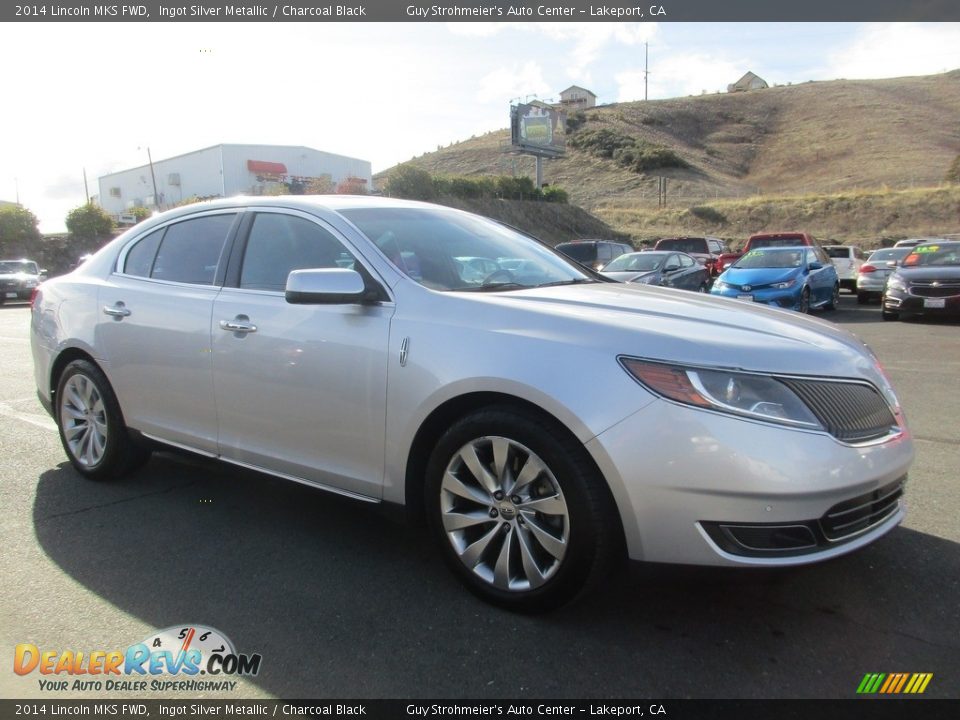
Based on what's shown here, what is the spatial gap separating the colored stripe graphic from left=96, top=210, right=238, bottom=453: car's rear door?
309cm

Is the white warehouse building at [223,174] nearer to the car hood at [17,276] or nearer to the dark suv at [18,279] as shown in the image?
the dark suv at [18,279]

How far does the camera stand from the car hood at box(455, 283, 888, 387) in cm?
263

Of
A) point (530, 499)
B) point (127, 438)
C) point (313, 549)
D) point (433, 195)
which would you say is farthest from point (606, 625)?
point (433, 195)

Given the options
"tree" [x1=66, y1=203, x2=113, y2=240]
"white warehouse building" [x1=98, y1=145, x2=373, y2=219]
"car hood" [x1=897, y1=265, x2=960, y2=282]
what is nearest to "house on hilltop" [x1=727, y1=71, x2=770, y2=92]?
"white warehouse building" [x1=98, y1=145, x2=373, y2=219]

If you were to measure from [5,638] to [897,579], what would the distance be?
12.0 feet

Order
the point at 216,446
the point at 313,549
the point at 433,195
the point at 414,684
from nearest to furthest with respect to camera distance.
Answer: the point at 414,684 → the point at 313,549 → the point at 216,446 → the point at 433,195

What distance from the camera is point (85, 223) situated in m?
38.5

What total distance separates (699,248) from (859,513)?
20.8m

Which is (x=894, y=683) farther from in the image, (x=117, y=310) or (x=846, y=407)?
(x=117, y=310)

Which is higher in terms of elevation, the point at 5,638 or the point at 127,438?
the point at 127,438

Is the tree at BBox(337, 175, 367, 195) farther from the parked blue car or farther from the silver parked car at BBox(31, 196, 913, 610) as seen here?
the silver parked car at BBox(31, 196, 913, 610)

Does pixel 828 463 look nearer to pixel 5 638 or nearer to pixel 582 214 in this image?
pixel 5 638

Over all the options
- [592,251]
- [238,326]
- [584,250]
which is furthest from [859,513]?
[584,250]

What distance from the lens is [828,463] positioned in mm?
2506
